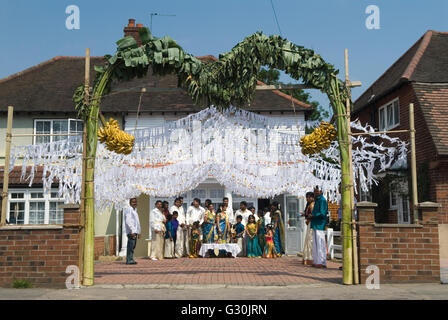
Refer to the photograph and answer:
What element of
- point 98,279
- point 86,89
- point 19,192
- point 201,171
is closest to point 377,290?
point 98,279

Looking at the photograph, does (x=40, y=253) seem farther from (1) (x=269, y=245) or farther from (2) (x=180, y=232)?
(1) (x=269, y=245)

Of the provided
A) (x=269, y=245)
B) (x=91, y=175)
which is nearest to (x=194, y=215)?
(x=269, y=245)

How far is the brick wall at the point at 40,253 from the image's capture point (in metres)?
9.10


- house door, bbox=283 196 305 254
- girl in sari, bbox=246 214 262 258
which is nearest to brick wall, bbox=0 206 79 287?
girl in sari, bbox=246 214 262 258

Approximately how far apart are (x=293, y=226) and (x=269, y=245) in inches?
104

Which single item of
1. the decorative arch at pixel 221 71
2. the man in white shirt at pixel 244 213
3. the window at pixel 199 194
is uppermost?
the decorative arch at pixel 221 71

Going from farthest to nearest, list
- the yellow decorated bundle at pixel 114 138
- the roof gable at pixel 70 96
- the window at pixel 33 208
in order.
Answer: the roof gable at pixel 70 96, the window at pixel 33 208, the yellow decorated bundle at pixel 114 138

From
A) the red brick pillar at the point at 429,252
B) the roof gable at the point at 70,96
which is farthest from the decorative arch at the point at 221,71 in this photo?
the roof gable at the point at 70,96

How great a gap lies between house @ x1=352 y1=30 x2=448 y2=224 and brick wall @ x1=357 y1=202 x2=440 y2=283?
760cm

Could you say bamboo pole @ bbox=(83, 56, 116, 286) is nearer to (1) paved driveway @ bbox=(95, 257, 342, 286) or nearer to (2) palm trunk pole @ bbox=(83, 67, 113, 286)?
(2) palm trunk pole @ bbox=(83, 67, 113, 286)

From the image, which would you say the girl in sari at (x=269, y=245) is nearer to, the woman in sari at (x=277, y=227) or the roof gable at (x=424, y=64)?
the woman in sari at (x=277, y=227)

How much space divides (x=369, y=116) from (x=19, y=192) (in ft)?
52.9

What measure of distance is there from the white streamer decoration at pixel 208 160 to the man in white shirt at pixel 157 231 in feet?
2.27

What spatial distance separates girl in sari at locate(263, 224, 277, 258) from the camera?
58.2 ft
